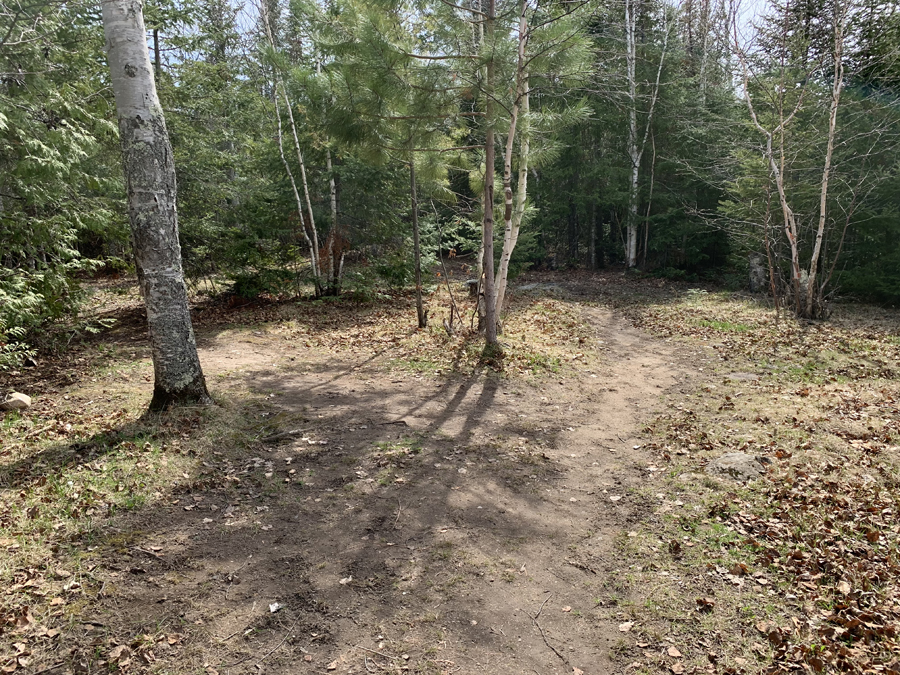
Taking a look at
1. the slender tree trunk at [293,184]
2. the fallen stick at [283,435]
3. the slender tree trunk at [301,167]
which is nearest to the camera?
the fallen stick at [283,435]

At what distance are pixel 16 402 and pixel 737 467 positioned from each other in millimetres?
8401

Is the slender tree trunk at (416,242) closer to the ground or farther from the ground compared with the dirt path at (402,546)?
farther from the ground

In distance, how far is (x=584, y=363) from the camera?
9.84 metres

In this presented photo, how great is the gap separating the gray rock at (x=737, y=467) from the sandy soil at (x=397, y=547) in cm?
70

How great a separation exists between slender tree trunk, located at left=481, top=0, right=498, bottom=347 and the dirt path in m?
2.50

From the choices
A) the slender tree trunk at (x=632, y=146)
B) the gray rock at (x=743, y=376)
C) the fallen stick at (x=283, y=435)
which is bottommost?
the gray rock at (x=743, y=376)

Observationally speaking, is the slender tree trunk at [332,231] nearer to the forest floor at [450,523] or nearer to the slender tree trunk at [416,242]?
the slender tree trunk at [416,242]

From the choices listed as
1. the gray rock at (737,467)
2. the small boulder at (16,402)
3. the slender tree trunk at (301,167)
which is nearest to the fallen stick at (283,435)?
the small boulder at (16,402)

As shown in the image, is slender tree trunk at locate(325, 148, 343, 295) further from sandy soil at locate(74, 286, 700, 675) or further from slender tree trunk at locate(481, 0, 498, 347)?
sandy soil at locate(74, 286, 700, 675)

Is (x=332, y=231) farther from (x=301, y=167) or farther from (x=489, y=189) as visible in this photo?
(x=489, y=189)

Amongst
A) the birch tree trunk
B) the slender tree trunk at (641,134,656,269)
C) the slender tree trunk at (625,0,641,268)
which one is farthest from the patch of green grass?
the birch tree trunk

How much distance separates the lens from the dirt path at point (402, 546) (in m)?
3.22

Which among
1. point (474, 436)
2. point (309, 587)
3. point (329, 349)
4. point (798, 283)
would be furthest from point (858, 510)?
point (798, 283)

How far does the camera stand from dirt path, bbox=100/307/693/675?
10.6ft
